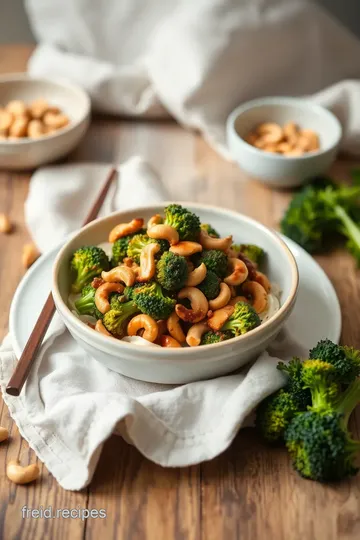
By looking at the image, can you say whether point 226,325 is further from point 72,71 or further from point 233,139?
point 72,71

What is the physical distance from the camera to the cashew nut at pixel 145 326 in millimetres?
1443

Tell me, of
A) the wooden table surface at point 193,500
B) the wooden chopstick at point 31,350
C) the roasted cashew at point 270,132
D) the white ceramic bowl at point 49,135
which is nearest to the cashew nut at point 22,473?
the wooden table surface at point 193,500

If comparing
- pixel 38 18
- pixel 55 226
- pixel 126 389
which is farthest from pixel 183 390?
pixel 38 18

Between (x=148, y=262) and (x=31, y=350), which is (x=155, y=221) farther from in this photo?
(x=31, y=350)

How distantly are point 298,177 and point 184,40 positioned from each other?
700 mm

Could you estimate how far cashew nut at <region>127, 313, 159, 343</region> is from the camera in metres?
1.44

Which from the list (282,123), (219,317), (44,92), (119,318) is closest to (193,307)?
(219,317)

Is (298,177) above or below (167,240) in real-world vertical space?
below

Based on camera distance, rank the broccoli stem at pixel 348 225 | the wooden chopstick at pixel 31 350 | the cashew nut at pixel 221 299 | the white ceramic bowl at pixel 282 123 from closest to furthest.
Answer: the wooden chopstick at pixel 31 350 < the cashew nut at pixel 221 299 < the broccoli stem at pixel 348 225 < the white ceramic bowl at pixel 282 123

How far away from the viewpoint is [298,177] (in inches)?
90.7

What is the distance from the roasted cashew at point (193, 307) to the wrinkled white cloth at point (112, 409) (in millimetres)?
141

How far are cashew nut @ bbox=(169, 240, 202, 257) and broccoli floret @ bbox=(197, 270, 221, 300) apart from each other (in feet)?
0.21

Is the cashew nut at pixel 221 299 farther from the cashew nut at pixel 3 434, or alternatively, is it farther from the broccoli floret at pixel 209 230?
the cashew nut at pixel 3 434

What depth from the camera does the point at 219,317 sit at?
4.86 ft
